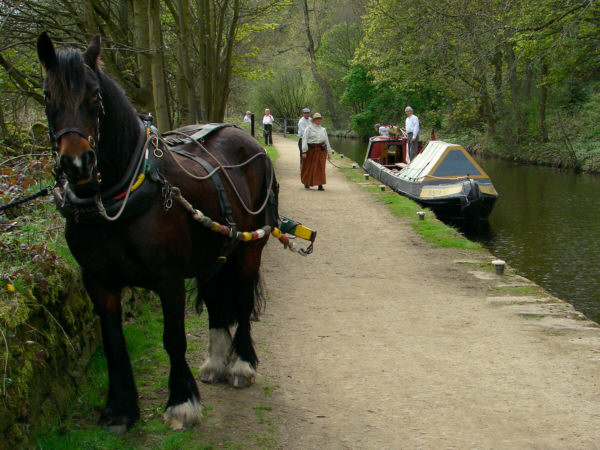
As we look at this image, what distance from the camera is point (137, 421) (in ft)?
12.0

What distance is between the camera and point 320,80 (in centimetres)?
4941

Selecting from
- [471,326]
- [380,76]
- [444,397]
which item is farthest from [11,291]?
[380,76]

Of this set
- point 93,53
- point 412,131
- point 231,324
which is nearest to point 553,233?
point 412,131

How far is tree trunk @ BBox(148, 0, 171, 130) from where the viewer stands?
27.6 feet

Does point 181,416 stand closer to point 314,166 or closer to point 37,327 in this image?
point 37,327

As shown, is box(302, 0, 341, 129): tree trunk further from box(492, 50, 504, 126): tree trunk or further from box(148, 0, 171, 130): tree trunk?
box(148, 0, 171, 130): tree trunk

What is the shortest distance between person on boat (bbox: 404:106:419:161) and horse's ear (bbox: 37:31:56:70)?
57.2ft

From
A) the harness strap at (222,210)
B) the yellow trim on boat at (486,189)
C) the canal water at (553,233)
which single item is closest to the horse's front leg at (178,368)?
the harness strap at (222,210)

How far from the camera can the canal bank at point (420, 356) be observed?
158 inches

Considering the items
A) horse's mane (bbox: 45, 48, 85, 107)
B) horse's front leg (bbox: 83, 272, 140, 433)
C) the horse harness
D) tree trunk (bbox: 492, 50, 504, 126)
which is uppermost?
tree trunk (bbox: 492, 50, 504, 126)

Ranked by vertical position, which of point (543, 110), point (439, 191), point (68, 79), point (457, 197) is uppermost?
point (543, 110)

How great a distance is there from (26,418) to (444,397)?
2.88 meters

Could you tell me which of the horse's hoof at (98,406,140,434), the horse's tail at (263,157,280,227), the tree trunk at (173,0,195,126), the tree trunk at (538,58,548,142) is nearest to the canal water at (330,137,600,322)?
the tree trunk at (538,58,548,142)

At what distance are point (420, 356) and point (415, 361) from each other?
0.46 feet
